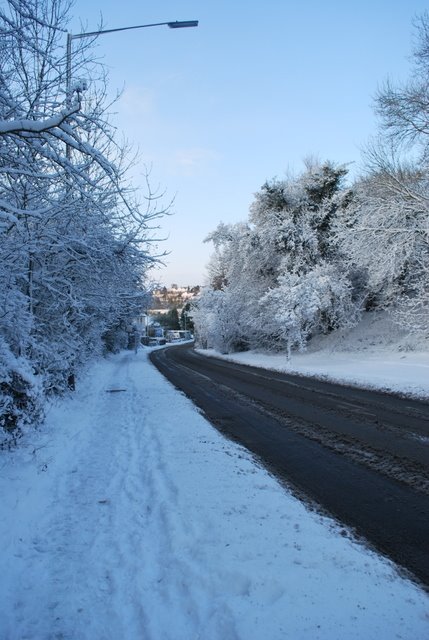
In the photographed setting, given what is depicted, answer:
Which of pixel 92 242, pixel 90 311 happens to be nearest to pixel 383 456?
pixel 92 242

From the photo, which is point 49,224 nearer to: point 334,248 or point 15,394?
point 15,394

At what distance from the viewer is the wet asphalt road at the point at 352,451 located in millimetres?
4215

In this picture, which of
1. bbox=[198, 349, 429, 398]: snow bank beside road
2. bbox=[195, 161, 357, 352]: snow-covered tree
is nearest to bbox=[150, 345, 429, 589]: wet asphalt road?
bbox=[198, 349, 429, 398]: snow bank beside road

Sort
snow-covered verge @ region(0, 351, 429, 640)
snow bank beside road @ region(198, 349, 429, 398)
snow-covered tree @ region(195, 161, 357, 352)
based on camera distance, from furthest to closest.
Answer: snow-covered tree @ region(195, 161, 357, 352) < snow bank beside road @ region(198, 349, 429, 398) < snow-covered verge @ region(0, 351, 429, 640)

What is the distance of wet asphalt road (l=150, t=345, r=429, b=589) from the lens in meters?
4.21

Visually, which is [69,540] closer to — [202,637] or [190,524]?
[190,524]

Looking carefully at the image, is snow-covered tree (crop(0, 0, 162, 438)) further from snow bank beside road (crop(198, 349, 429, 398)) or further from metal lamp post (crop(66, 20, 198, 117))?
snow bank beside road (crop(198, 349, 429, 398))

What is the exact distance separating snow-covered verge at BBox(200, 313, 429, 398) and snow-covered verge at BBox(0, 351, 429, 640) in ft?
28.9

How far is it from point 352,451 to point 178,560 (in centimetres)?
390

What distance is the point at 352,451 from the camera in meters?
6.71

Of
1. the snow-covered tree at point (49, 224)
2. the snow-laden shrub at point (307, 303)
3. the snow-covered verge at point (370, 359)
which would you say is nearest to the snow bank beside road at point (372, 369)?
the snow-covered verge at point (370, 359)

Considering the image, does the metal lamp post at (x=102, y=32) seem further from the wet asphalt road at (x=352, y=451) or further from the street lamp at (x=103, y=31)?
the wet asphalt road at (x=352, y=451)

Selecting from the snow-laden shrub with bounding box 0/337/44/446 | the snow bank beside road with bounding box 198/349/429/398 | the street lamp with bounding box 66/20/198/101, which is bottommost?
the snow bank beside road with bounding box 198/349/429/398

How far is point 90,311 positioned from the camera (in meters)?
12.2
